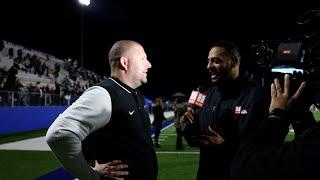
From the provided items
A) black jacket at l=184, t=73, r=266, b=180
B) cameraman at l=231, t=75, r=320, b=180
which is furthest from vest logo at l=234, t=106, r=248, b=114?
cameraman at l=231, t=75, r=320, b=180

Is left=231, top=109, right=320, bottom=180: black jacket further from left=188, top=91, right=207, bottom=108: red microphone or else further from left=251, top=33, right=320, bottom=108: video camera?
left=188, top=91, right=207, bottom=108: red microphone

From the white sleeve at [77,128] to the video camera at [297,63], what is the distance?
1.05 meters

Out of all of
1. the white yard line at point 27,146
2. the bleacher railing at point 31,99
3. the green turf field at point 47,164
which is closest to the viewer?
the green turf field at point 47,164

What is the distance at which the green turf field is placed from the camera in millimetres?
7879

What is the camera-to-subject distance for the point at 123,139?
2.73 metres

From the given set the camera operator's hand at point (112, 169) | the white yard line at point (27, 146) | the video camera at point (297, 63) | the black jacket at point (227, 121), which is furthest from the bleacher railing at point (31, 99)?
the video camera at point (297, 63)

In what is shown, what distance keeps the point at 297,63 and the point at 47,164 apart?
8.19m

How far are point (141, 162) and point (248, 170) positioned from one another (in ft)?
4.72

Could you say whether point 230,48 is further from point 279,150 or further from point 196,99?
point 279,150

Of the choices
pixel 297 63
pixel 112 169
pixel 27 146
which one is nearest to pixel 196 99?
pixel 112 169

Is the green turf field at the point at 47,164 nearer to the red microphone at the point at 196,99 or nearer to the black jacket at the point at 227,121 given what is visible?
the black jacket at the point at 227,121

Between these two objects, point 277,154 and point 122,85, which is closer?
point 277,154

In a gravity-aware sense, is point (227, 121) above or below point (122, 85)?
below

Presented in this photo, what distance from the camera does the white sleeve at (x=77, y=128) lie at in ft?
8.15
